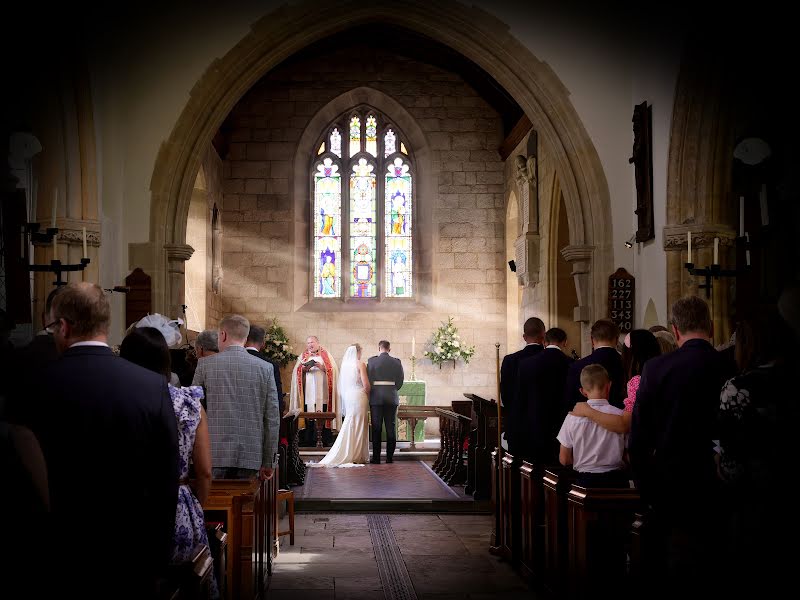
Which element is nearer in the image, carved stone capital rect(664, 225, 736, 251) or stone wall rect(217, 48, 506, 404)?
carved stone capital rect(664, 225, 736, 251)

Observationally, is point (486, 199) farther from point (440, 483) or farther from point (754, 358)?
point (754, 358)

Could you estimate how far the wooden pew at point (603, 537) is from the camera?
3873 millimetres

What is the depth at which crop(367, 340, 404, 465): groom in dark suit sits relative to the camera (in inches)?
426

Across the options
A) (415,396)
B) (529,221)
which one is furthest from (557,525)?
(415,396)

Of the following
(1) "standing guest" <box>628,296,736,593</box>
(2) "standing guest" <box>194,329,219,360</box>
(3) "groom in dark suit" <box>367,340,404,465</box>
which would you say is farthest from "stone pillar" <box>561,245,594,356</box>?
(1) "standing guest" <box>628,296,736,593</box>

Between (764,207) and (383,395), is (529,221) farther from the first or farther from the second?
(764,207)

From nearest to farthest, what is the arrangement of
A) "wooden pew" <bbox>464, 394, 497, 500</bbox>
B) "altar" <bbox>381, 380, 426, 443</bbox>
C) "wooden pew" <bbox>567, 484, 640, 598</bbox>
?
"wooden pew" <bbox>567, 484, 640, 598</bbox>, "wooden pew" <bbox>464, 394, 497, 500</bbox>, "altar" <bbox>381, 380, 426, 443</bbox>

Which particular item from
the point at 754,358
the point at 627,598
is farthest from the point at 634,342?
the point at 754,358

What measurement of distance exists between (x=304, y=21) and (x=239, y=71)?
76cm

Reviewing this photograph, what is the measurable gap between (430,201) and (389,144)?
1.18 meters

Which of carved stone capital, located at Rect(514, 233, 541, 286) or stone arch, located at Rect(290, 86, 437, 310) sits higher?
stone arch, located at Rect(290, 86, 437, 310)

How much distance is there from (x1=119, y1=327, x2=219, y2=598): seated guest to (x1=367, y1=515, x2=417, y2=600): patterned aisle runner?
2.06 m

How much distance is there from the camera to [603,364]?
4.53 metres

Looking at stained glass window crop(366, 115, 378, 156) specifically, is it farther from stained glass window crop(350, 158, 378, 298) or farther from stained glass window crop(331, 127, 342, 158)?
stained glass window crop(331, 127, 342, 158)
